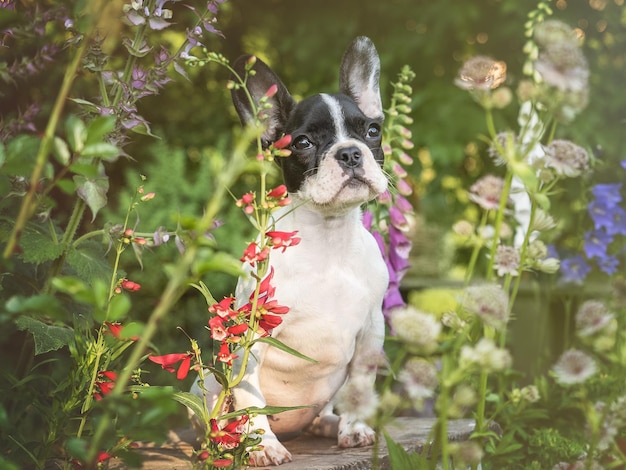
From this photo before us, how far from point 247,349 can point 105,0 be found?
95 cm

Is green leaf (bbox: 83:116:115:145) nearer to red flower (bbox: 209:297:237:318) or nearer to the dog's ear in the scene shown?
red flower (bbox: 209:297:237:318)

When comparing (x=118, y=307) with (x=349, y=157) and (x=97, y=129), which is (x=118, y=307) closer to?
(x=97, y=129)

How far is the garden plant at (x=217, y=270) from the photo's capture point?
1.49 metres

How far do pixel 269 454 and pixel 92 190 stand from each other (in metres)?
0.93

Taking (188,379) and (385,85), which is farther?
(385,85)

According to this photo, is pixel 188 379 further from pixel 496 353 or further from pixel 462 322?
pixel 496 353

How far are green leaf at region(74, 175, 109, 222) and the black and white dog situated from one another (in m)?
0.51

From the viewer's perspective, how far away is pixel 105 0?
4.74 ft

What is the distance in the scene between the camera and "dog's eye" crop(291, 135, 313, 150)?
265 centimetres

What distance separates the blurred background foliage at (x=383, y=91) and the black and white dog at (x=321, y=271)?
2.15 metres

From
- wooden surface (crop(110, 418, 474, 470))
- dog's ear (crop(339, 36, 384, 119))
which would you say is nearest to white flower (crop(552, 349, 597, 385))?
wooden surface (crop(110, 418, 474, 470))

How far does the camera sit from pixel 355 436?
8.64ft

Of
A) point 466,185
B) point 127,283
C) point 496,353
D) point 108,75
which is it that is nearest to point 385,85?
point 466,185

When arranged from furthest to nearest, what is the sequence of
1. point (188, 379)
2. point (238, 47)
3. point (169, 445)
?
point (238, 47)
point (188, 379)
point (169, 445)
